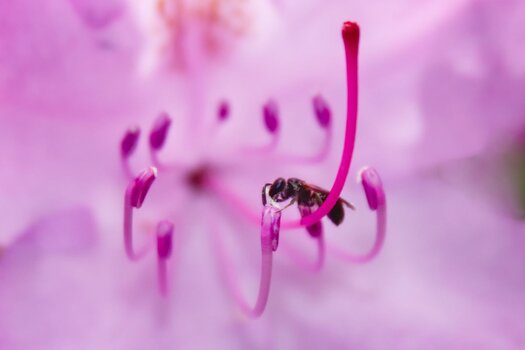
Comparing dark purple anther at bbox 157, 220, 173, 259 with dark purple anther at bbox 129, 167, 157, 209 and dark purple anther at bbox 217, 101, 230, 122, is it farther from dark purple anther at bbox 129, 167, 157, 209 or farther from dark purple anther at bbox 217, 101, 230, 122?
dark purple anther at bbox 217, 101, 230, 122

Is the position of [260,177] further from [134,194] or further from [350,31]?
[350,31]

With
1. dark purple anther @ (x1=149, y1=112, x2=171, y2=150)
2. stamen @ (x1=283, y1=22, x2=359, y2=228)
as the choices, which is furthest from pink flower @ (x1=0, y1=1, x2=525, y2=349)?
stamen @ (x1=283, y1=22, x2=359, y2=228)

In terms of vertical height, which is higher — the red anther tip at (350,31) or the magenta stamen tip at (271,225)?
the red anther tip at (350,31)

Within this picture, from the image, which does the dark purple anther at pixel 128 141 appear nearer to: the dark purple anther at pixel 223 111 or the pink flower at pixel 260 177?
the pink flower at pixel 260 177

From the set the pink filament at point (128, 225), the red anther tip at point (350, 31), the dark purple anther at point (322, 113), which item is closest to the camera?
the red anther tip at point (350, 31)

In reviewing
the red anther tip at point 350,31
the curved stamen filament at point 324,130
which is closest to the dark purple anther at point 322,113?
the curved stamen filament at point 324,130

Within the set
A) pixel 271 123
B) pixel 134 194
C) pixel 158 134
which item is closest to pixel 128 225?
pixel 134 194

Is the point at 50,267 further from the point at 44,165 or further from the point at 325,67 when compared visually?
the point at 325,67

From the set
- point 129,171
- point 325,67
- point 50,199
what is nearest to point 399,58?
point 325,67
